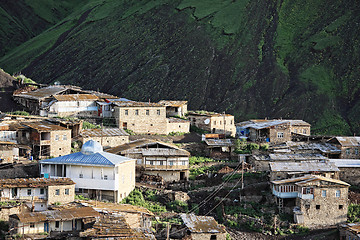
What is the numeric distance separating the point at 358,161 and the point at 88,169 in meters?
21.3

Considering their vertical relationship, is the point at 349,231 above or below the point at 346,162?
below

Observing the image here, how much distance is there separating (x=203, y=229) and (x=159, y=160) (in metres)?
12.5

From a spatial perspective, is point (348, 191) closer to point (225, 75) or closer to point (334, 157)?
point (334, 157)

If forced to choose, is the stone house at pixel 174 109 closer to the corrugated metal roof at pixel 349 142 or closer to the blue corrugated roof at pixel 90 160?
the corrugated metal roof at pixel 349 142

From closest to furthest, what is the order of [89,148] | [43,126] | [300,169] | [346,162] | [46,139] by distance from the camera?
[89,148]
[300,169]
[46,139]
[43,126]
[346,162]

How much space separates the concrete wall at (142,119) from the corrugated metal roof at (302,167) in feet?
46.6

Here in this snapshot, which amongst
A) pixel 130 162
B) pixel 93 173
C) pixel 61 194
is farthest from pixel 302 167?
pixel 61 194

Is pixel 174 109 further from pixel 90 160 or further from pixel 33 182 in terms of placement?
pixel 33 182

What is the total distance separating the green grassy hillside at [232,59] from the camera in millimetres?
101562

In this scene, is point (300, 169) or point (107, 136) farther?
point (107, 136)

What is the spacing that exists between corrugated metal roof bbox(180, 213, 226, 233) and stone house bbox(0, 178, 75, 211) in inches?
268

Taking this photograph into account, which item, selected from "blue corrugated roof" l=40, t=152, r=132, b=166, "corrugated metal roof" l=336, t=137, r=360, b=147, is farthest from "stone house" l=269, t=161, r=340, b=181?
"blue corrugated roof" l=40, t=152, r=132, b=166

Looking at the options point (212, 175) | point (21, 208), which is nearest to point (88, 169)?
point (21, 208)

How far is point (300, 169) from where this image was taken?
4916cm
